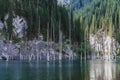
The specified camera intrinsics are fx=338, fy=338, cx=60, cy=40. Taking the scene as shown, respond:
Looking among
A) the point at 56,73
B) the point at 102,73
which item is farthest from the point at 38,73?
the point at 102,73

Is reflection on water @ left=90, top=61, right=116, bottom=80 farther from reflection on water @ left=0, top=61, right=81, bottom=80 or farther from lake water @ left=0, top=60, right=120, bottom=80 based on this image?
reflection on water @ left=0, top=61, right=81, bottom=80

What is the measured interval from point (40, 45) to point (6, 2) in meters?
25.0

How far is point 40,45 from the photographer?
152 meters

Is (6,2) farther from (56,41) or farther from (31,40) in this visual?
(56,41)

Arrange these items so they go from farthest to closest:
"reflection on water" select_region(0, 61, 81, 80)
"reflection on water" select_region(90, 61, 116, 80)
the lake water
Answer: "reflection on water" select_region(90, 61, 116, 80) < the lake water < "reflection on water" select_region(0, 61, 81, 80)

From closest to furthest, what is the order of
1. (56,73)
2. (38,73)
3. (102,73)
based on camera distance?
(38,73) → (56,73) → (102,73)

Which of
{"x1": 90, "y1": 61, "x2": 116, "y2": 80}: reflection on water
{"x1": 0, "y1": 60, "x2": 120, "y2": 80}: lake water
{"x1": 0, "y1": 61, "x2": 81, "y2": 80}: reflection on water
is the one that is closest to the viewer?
{"x1": 0, "y1": 61, "x2": 81, "y2": 80}: reflection on water

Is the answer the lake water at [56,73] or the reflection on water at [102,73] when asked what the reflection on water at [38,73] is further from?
the reflection on water at [102,73]

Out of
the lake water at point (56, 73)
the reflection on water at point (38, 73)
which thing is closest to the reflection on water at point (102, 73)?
the lake water at point (56, 73)

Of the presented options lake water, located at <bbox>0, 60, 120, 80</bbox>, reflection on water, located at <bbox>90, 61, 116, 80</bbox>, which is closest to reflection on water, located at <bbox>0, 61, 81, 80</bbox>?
lake water, located at <bbox>0, 60, 120, 80</bbox>

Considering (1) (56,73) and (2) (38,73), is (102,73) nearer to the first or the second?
(1) (56,73)

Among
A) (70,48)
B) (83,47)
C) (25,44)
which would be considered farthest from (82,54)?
(25,44)

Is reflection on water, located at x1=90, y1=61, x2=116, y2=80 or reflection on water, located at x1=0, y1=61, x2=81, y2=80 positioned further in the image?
reflection on water, located at x1=90, y1=61, x2=116, y2=80

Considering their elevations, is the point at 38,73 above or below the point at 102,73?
above
